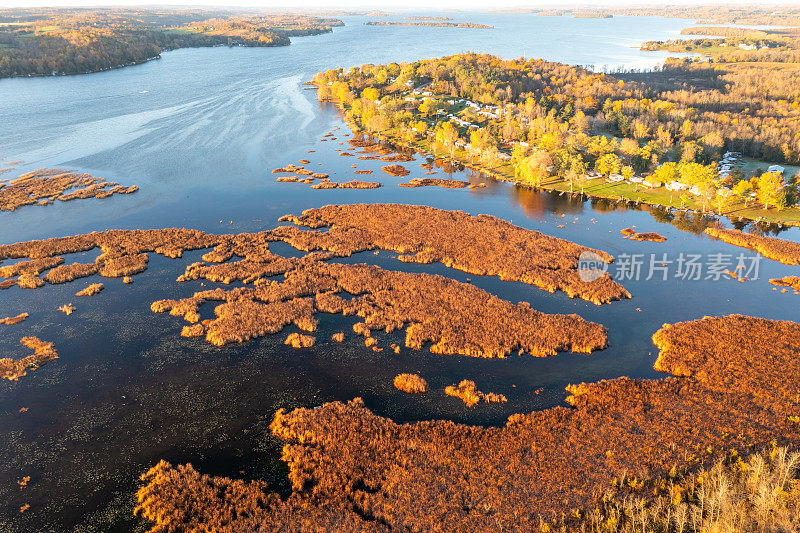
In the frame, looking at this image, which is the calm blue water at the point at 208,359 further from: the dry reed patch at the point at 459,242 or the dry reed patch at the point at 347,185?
the dry reed patch at the point at 347,185

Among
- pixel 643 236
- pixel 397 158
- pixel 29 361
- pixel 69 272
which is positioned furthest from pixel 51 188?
pixel 643 236

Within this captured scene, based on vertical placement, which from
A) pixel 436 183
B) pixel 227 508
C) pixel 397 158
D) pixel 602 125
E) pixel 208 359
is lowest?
pixel 227 508

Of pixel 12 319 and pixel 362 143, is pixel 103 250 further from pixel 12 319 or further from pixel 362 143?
pixel 362 143

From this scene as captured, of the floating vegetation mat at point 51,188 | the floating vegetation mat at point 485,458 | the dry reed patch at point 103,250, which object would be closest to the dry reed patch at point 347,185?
the dry reed patch at point 103,250

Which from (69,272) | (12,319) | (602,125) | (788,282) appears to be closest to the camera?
(12,319)

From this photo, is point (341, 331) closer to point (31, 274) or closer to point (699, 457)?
point (699, 457)

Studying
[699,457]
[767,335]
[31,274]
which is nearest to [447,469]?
[699,457]
